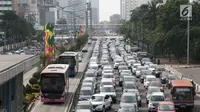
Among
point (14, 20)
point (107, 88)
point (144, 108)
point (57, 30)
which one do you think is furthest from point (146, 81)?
point (57, 30)

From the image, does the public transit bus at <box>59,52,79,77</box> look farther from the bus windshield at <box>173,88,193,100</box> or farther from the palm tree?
the palm tree

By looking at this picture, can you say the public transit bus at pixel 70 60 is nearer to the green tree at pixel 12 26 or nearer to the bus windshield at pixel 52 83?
the bus windshield at pixel 52 83

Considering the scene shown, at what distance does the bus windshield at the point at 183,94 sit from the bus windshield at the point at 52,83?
24.1 ft

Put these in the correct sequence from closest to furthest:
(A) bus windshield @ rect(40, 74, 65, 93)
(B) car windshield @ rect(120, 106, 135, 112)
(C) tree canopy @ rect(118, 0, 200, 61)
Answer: (B) car windshield @ rect(120, 106, 135, 112)
(A) bus windshield @ rect(40, 74, 65, 93)
(C) tree canopy @ rect(118, 0, 200, 61)

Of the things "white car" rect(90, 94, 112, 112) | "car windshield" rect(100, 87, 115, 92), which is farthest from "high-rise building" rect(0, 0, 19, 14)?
"white car" rect(90, 94, 112, 112)

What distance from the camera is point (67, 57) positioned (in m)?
45.1

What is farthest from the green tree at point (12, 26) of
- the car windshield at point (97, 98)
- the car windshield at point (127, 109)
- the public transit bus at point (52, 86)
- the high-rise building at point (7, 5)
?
the car windshield at point (127, 109)

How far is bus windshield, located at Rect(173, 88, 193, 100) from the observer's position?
90.6 ft

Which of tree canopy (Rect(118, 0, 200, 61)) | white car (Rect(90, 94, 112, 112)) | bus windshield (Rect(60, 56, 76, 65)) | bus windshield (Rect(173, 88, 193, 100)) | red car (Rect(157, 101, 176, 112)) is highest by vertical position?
tree canopy (Rect(118, 0, 200, 61))

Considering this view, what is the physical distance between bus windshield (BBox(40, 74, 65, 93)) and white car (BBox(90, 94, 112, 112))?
2279mm

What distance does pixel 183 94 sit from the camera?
1093 inches

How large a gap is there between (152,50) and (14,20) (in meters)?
49.2

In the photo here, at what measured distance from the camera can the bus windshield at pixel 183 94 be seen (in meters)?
27.6

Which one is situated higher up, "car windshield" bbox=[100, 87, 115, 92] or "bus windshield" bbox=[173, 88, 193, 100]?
"bus windshield" bbox=[173, 88, 193, 100]
